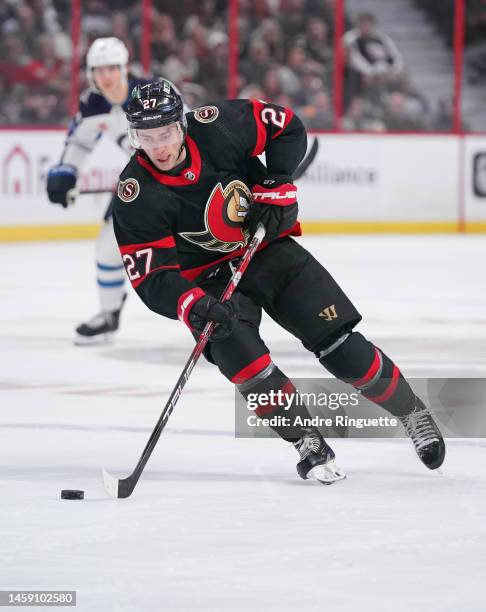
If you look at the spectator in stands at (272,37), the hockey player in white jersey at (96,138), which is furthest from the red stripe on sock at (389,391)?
the spectator in stands at (272,37)

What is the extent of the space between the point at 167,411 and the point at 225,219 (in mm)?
481

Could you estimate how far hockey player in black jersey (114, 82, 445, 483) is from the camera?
3.35 m

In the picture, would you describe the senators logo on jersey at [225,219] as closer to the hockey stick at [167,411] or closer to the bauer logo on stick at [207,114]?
the hockey stick at [167,411]

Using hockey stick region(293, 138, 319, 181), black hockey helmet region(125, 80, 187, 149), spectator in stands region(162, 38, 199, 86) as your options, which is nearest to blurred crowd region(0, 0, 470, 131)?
spectator in stands region(162, 38, 199, 86)

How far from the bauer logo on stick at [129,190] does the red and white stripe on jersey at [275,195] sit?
32 cm

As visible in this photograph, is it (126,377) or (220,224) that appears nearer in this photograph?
(220,224)

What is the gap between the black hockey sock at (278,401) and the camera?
344 centimetres

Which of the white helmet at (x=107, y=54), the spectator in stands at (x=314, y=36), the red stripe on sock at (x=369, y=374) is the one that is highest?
the white helmet at (x=107, y=54)

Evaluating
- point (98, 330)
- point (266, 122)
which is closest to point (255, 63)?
point (98, 330)

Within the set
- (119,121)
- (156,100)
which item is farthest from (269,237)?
(119,121)

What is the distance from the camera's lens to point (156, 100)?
3.33m

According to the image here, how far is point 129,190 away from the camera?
3379 mm

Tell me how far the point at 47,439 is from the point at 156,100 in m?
Result: 1.18

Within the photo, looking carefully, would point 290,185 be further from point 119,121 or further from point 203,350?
point 119,121
